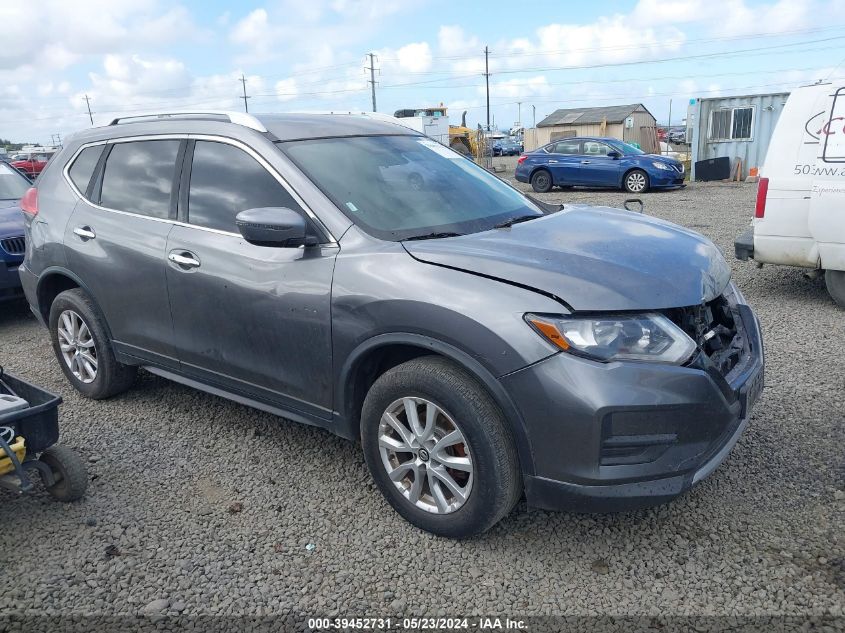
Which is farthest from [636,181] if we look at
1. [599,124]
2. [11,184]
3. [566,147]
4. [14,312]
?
[599,124]

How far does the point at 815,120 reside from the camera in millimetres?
5785

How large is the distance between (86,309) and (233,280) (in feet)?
5.05

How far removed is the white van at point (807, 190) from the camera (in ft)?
18.7

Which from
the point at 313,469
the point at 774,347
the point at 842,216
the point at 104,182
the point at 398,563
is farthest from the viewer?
the point at 842,216

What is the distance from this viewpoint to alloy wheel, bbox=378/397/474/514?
2.80 m

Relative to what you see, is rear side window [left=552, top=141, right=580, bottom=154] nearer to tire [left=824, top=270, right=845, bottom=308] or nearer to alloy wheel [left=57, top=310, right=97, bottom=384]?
tire [left=824, top=270, right=845, bottom=308]

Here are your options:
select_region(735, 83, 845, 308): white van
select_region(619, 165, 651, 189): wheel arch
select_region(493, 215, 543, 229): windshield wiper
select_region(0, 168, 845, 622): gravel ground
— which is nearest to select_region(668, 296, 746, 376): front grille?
select_region(0, 168, 845, 622): gravel ground

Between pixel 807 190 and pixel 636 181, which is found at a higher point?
pixel 807 190

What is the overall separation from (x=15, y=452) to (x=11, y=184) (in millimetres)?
5807

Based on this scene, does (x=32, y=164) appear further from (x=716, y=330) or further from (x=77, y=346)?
(x=716, y=330)

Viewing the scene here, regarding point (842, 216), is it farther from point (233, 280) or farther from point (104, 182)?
point (104, 182)

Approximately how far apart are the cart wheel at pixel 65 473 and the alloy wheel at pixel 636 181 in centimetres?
1682

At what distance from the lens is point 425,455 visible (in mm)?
2896

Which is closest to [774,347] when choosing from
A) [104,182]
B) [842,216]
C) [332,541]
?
[842,216]
